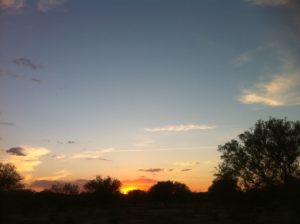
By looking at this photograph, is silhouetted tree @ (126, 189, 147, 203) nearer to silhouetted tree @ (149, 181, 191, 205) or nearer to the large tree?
silhouetted tree @ (149, 181, 191, 205)

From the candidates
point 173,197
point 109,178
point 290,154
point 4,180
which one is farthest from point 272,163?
point 173,197

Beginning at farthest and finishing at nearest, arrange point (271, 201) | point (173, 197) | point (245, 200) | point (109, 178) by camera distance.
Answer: point (173, 197) < point (109, 178) < point (245, 200) < point (271, 201)

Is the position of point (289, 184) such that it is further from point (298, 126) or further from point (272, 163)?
point (298, 126)

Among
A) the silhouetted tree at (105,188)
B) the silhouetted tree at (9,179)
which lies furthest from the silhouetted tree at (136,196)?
the silhouetted tree at (9,179)

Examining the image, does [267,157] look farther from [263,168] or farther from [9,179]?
[9,179]

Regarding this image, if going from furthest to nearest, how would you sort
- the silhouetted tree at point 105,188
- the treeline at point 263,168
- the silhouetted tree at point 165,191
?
the silhouetted tree at point 165,191 < the silhouetted tree at point 105,188 < the treeline at point 263,168

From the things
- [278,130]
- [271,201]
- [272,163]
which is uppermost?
[278,130]

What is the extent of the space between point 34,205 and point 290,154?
70.2m

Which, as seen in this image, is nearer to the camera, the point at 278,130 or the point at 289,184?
the point at 289,184

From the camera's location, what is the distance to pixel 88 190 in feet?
328

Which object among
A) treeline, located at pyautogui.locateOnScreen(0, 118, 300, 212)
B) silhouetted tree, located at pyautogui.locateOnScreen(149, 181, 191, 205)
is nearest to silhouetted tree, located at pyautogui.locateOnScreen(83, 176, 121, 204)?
silhouetted tree, located at pyautogui.locateOnScreen(149, 181, 191, 205)

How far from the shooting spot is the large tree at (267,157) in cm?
3484

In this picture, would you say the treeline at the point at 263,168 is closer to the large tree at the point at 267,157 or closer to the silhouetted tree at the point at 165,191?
the large tree at the point at 267,157

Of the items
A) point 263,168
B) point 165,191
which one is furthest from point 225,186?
point 165,191
